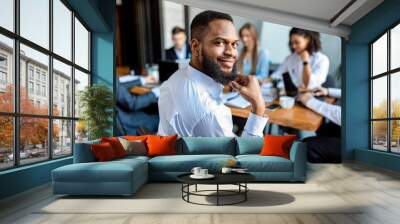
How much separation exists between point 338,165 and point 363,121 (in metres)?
1.36

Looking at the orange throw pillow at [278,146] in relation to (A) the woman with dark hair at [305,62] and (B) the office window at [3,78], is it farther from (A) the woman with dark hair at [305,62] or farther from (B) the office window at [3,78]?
(B) the office window at [3,78]

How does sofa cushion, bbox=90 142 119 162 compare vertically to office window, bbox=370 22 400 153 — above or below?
below

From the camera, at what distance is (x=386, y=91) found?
8266 millimetres

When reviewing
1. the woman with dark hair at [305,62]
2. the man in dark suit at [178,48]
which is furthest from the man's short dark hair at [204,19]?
the woman with dark hair at [305,62]

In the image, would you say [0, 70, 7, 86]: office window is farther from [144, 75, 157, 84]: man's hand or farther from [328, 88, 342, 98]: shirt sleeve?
[328, 88, 342, 98]: shirt sleeve

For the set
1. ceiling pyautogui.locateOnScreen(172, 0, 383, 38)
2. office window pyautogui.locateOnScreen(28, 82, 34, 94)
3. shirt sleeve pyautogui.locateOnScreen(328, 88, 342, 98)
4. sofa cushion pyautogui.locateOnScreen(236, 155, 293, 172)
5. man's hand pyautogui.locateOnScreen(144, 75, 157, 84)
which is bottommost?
sofa cushion pyautogui.locateOnScreen(236, 155, 293, 172)

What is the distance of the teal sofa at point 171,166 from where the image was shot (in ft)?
15.7

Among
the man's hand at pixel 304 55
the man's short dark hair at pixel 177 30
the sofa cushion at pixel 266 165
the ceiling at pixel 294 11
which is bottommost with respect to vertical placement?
the sofa cushion at pixel 266 165

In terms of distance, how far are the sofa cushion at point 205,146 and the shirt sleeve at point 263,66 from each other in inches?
97.2

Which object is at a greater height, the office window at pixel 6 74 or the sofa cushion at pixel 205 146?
the office window at pixel 6 74

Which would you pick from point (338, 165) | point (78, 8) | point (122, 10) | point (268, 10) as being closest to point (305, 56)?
point (268, 10)

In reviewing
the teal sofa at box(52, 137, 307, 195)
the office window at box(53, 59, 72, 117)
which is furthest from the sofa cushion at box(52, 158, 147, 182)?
the office window at box(53, 59, 72, 117)

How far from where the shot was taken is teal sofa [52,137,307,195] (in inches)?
188

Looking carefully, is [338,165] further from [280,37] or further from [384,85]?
[280,37]
